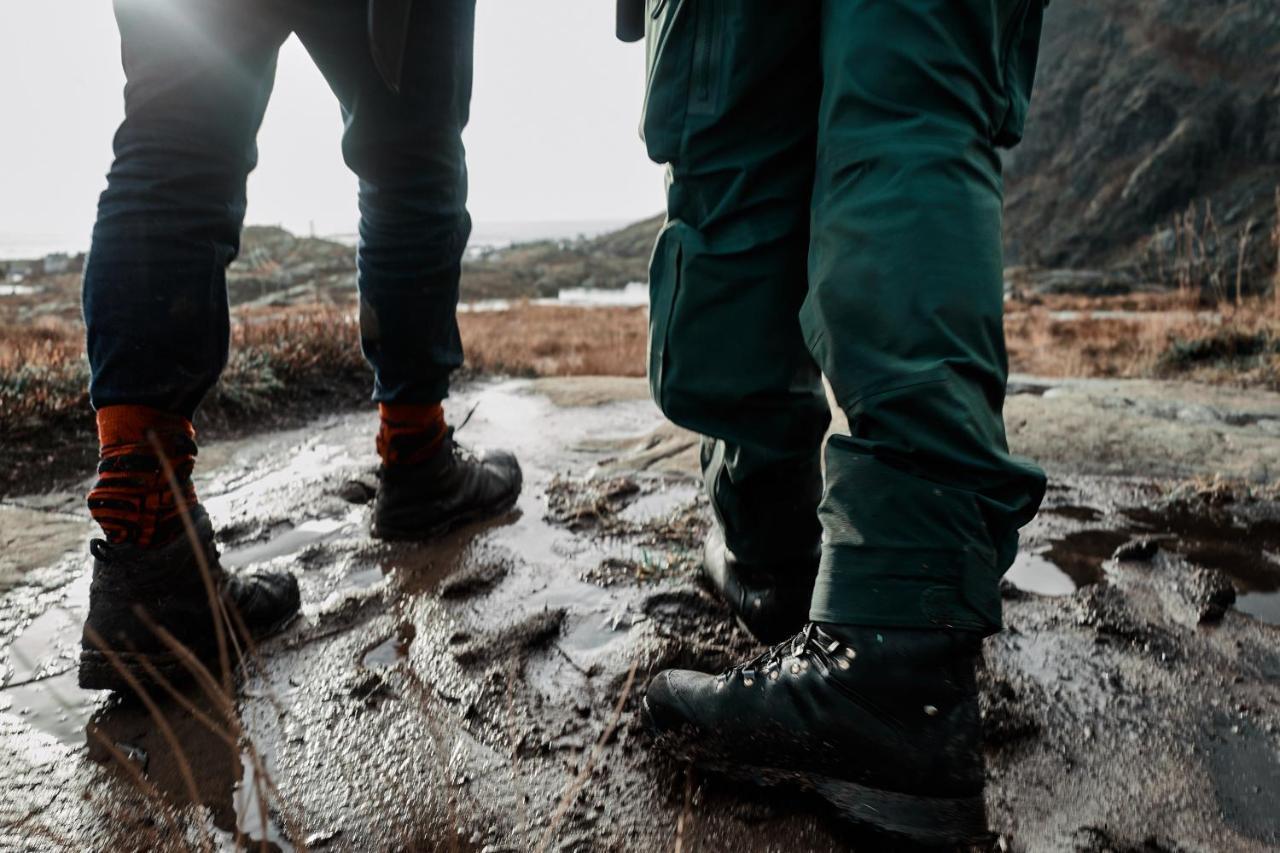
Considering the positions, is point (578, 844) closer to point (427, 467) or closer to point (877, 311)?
point (877, 311)

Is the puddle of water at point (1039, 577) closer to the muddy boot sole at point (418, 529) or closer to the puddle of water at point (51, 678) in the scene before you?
the muddy boot sole at point (418, 529)

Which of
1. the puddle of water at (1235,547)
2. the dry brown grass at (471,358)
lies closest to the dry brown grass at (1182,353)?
the dry brown grass at (471,358)

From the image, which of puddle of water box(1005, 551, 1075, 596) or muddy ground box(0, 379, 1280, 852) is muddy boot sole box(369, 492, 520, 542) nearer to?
muddy ground box(0, 379, 1280, 852)

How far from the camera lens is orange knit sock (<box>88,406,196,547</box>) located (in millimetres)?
1232

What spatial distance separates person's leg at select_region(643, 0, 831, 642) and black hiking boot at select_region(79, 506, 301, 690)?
85cm

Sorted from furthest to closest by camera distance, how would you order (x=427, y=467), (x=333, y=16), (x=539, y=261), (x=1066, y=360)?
(x=539, y=261), (x=1066, y=360), (x=427, y=467), (x=333, y=16)

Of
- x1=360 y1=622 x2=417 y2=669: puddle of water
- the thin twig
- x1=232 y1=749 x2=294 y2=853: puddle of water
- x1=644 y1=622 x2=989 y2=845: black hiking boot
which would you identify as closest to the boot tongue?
x1=644 y1=622 x2=989 y2=845: black hiking boot

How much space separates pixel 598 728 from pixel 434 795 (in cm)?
25

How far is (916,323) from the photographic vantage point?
864 millimetres

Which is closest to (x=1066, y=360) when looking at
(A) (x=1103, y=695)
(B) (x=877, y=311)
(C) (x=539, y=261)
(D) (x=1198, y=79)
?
(A) (x=1103, y=695)

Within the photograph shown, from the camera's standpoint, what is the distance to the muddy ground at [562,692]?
924mm

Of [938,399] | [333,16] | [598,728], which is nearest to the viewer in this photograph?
[938,399]

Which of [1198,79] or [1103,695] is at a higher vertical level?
[1198,79]

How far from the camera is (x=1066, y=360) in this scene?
5.91 metres
